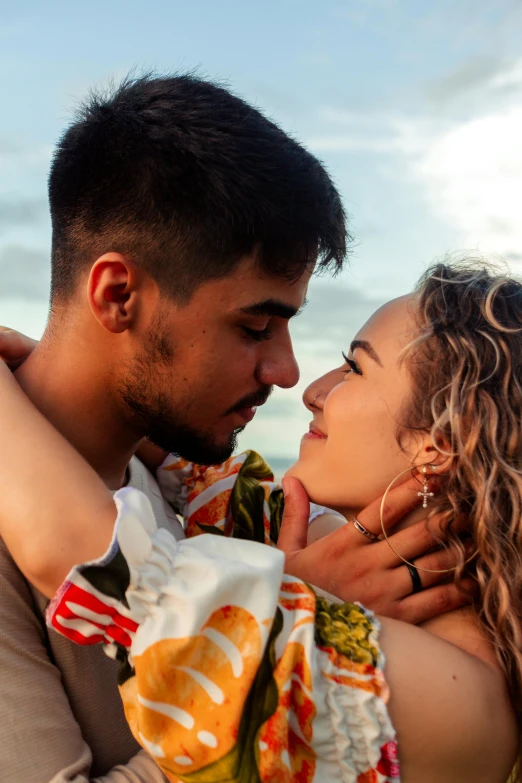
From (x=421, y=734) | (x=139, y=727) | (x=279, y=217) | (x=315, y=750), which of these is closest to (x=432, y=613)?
(x=421, y=734)

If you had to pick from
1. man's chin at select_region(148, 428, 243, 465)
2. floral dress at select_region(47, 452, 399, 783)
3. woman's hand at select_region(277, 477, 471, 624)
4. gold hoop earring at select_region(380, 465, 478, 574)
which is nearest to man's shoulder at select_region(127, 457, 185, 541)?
man's chin at select_region(148, 428, 243, 465)

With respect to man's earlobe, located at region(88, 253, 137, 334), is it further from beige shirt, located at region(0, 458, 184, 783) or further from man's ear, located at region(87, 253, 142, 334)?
beige shirt, located at region(0, 458, 184, 783)

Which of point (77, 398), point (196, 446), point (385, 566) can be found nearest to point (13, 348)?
point (77, 398)

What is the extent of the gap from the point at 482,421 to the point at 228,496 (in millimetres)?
1035

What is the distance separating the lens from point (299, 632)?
1690mm

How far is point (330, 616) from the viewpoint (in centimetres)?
184

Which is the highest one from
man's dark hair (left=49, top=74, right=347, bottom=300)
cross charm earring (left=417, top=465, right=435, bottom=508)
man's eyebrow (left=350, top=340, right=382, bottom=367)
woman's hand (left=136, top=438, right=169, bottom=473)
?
man's dark hair (left=49, top=74, right=347, bottom=300)

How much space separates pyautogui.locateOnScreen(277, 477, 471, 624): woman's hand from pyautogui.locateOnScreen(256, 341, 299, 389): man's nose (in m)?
0.57

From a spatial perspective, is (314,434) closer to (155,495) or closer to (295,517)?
(295,517)

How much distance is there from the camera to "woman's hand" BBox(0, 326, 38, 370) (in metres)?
2.65

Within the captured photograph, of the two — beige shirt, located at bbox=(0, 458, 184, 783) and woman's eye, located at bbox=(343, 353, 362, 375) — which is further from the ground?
woman's eye, located at bbox=(343, 353, 362, 375)

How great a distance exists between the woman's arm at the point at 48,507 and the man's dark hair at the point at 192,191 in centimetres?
91

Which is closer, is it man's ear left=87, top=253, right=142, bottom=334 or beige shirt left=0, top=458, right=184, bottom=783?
beige shirt left=0, top=458, right=184, bottom=783

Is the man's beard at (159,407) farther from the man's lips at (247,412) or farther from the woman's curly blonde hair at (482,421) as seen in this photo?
the woman's curly blonde hair at (482,421)
